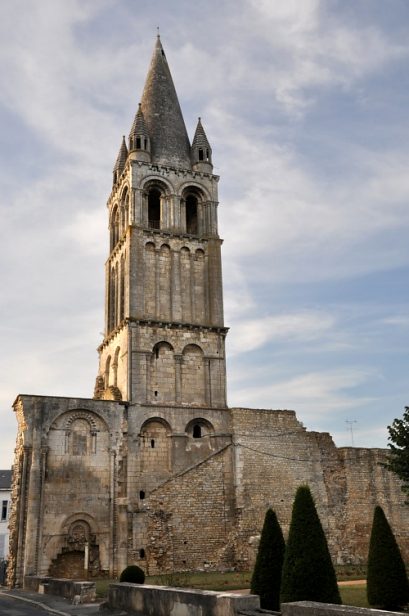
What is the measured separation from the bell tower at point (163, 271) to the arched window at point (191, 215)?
60 millimetres

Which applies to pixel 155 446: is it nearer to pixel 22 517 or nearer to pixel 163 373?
pixel 163 373

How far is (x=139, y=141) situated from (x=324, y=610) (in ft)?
104

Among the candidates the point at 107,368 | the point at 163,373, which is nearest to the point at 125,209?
the point at 107,368

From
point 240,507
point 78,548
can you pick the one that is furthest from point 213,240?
point 78,548

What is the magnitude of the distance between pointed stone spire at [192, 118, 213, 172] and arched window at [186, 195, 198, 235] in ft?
6.00

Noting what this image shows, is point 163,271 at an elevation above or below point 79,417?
above

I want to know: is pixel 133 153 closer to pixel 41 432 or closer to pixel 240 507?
pixel 41 432

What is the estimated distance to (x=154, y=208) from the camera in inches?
1553

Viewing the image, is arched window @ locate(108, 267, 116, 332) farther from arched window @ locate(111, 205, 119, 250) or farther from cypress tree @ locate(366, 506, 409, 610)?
cypress tree @ locate(366, 506, 409, 610)

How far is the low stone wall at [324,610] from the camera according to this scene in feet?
28.5

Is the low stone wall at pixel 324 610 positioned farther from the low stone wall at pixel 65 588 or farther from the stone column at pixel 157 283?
the stone column at pixel 157 283

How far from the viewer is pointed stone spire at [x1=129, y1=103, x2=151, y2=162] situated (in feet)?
122

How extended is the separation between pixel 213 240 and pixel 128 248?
5041 mm

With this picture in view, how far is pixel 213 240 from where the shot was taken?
A: 3688 centimetres
